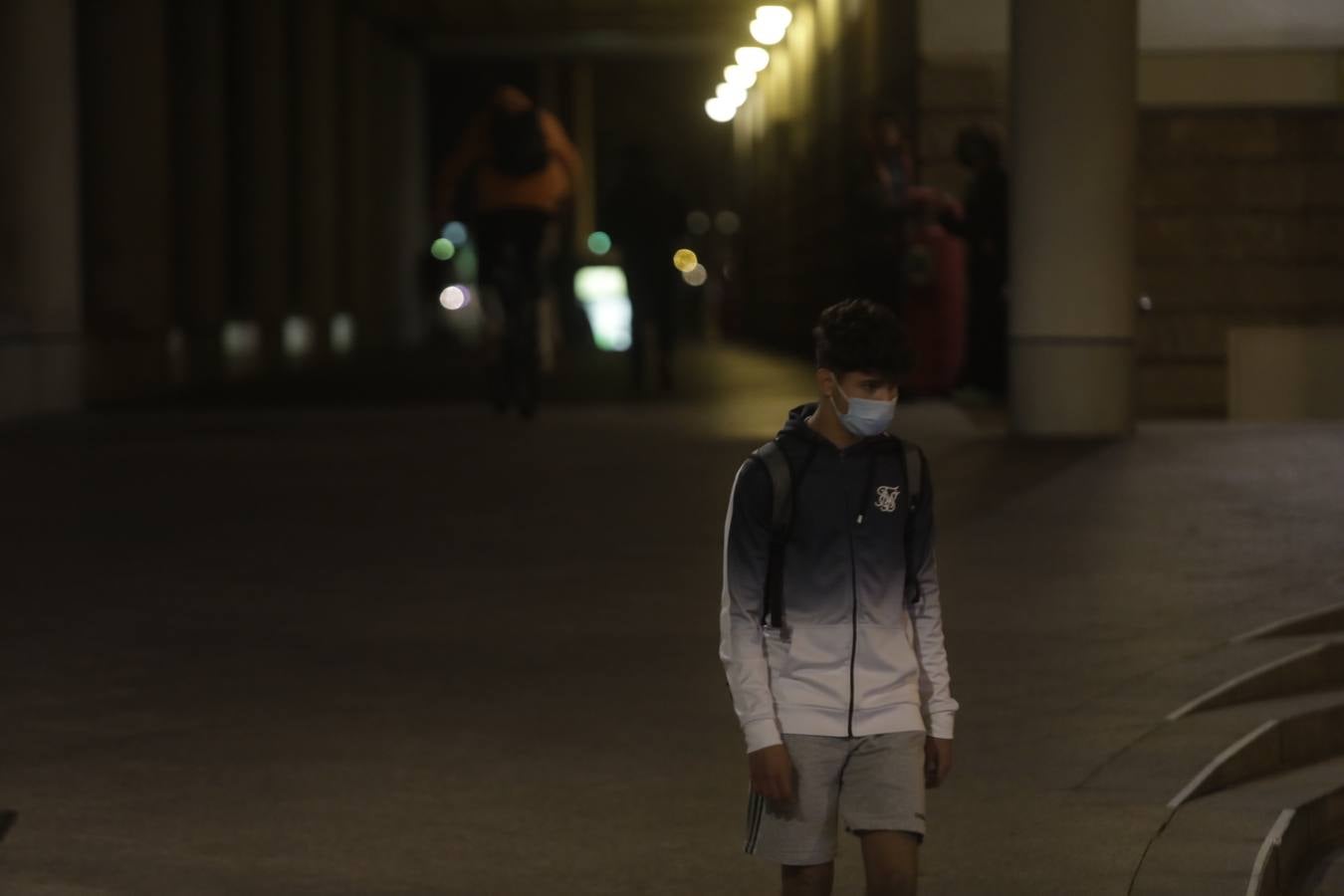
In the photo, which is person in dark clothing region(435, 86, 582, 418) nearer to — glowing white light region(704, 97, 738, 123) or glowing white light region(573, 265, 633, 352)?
glowing white light region(704, 97, 738, 123)

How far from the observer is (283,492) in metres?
12.2

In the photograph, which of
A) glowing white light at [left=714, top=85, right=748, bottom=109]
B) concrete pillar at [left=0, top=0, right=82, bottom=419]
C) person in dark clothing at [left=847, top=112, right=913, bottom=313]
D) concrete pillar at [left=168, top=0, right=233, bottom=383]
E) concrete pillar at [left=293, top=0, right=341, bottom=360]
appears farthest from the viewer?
glowing white light at [left=714, top=85, right=748, bottom=109]

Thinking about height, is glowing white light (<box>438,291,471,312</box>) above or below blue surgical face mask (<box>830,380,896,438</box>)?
below

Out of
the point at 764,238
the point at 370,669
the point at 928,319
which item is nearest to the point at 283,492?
the point at 370,669

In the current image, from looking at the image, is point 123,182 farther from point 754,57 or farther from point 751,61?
point 751,61

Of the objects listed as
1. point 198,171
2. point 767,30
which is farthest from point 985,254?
point 767,30

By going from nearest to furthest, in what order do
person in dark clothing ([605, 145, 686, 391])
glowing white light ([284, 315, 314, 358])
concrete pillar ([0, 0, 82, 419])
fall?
concrete pillar ([0, 0, 82, 419]) < person in dark clothing ([605, 145, 686, 391]) < glowing white light ([284, 315, 314, 358])

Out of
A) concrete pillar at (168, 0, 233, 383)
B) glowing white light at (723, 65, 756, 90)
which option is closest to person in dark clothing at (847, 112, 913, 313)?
concrete pillar at (168, 0, 233, 383)

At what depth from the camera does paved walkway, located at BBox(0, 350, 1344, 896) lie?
18.1 feet

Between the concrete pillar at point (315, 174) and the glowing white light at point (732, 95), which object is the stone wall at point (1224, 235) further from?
the glowing white light at point (732, 95)

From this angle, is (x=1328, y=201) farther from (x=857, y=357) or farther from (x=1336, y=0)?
(x=857, y=357)

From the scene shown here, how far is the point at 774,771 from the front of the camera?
424 centimetres

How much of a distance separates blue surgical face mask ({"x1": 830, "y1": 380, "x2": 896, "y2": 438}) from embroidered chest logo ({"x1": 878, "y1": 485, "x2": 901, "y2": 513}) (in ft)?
0.42

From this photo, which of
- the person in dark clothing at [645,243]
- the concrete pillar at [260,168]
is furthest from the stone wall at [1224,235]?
the concrete pillar at [260,168]
